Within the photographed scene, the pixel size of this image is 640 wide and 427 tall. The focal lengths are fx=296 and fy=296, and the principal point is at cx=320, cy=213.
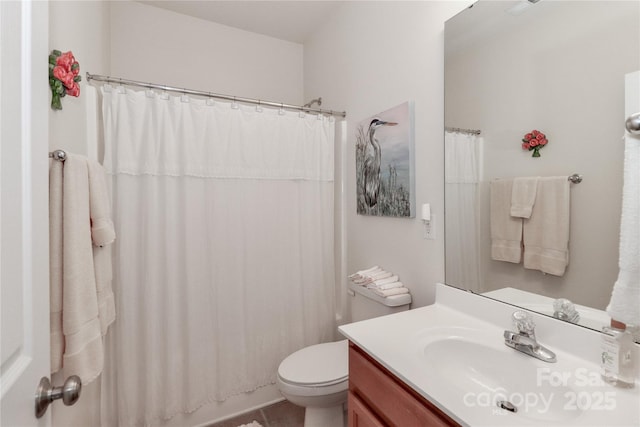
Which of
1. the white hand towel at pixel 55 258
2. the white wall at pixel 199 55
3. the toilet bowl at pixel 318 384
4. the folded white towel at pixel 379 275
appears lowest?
the toilet bowl at pixel 318 384

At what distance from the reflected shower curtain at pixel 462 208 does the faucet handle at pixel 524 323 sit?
0.22 meters

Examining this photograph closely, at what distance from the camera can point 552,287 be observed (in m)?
1.01

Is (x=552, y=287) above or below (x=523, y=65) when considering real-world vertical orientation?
below

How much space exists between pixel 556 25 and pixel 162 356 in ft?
7.58

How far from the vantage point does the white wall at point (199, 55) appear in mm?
2053

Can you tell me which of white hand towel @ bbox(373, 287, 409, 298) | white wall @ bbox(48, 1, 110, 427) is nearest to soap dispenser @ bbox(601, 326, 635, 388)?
white hand towel @ bbox(373, 287, 409, 298)

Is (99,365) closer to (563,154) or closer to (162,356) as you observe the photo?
(162,356)

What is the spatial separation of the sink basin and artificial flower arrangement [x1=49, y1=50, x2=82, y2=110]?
1.52m

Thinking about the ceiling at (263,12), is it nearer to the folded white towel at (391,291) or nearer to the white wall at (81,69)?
the white wall at (81,69)

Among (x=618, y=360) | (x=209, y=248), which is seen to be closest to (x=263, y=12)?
(x=209, y=248)

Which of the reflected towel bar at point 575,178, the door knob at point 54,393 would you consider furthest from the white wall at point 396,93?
the door knob at point 54,393

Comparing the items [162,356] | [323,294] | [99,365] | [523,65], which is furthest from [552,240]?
[162,356]

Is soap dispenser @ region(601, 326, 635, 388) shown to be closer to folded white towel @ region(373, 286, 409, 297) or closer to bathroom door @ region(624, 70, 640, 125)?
bathroom door @ region(624, 70, 640, 125)

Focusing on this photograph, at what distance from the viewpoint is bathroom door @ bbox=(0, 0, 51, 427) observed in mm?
500
